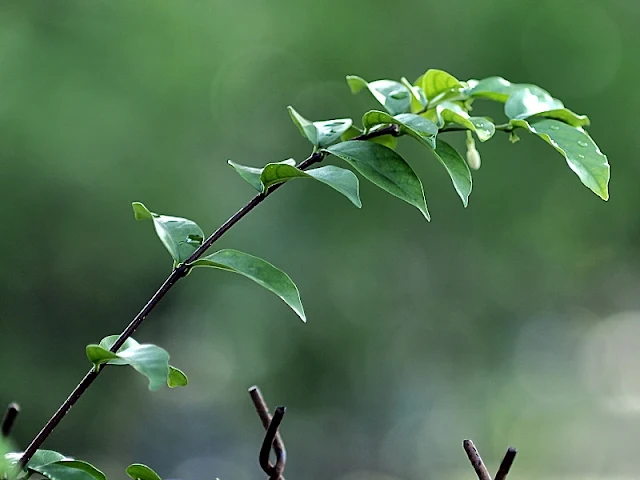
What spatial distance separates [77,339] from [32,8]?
82 cm

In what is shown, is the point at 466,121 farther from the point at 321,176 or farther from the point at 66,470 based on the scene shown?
the point at 66,470

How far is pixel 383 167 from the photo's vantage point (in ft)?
0.90

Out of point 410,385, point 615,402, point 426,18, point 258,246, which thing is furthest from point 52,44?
point 615,402

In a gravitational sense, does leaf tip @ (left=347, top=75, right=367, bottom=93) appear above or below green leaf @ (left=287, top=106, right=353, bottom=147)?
above

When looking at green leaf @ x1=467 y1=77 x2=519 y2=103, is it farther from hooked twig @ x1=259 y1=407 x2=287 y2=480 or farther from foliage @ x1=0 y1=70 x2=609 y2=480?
hooked twig @ x1=259 y1=407 x2=287 y2=480

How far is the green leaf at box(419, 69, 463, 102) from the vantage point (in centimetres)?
33

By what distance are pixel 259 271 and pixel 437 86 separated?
13 cm

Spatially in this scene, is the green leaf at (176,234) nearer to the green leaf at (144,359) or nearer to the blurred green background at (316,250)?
the green leaf at (144,359)

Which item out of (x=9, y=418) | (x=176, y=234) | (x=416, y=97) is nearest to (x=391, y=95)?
(x=416, y=97)

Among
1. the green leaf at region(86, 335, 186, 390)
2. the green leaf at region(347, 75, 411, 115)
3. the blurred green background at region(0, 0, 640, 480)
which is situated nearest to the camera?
the green leaf at region(86, 335, 186, 390)

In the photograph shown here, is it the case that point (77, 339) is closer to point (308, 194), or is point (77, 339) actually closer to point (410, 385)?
point (308, 194)

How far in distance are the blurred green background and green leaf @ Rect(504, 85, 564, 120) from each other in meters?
1.45

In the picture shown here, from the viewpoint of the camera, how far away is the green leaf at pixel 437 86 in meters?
0.33

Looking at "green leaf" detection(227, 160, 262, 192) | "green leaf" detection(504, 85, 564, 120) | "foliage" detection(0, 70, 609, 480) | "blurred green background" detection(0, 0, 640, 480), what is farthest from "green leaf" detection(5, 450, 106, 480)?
"blurred green background" detection(0, 0, 640, 480)
